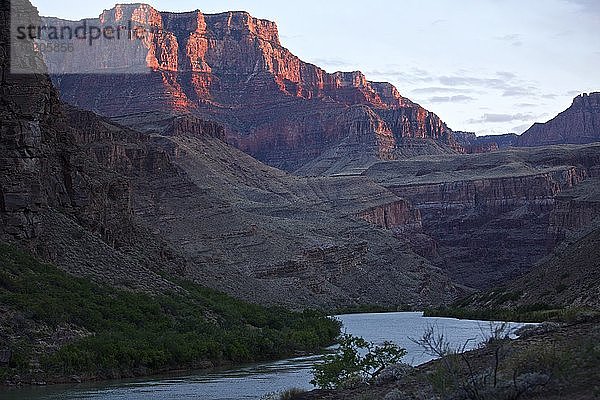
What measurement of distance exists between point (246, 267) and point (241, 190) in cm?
4749

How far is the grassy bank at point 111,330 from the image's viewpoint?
3794 cm

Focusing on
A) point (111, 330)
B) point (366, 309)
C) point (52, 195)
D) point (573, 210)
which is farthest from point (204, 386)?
point (573, 210)

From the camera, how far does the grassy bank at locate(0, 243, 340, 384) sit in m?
37.9

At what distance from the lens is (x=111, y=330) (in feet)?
140

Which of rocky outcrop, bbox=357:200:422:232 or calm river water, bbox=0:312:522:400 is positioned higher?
calm river water, bbox=0:312:522:400

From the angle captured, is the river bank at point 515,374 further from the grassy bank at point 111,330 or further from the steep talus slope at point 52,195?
the steep talus slope at point 52,195

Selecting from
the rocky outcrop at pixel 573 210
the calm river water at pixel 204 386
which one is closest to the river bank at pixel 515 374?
the calm river water at pixel 204 386

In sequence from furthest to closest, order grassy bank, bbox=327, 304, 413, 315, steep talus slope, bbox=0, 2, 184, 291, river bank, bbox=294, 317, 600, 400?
1. grassy bank, bbox=327, 304, 413, 315
2. steep talus slope, bbox=0, 2, 184, 291
3. river bank, bbox=294, 317, 600, 400

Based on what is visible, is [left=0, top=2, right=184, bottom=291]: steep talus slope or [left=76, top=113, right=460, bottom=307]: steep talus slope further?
[left=76, top=113, right=460, bottom=307]: steep talus slope

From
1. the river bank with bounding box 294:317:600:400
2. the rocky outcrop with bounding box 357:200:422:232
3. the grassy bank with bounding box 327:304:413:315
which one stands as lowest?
the grassy bank with bounding box 327:304:413:315

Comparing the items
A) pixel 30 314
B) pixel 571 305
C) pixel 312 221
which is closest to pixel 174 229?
pixel 312 221

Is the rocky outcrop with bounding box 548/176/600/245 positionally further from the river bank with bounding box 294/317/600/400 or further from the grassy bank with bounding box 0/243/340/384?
the river bank with bounding box 294/317/600/400

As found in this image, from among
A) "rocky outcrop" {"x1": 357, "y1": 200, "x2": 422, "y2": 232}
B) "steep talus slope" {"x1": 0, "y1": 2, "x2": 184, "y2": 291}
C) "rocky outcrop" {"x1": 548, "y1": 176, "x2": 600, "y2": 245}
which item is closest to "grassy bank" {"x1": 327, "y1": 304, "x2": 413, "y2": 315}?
"steep talus slope" {"x1": 0, "y1": 2, "x2": 184, "y2": 291}

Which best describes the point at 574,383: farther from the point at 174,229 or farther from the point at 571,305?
the point at 174,229
